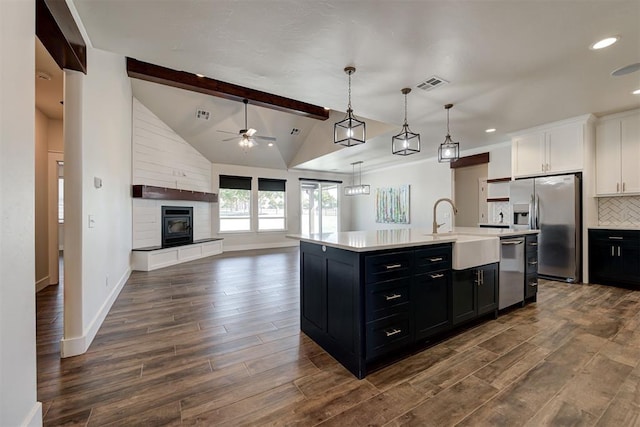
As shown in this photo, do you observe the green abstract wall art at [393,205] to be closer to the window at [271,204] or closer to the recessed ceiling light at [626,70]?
the window at [271,204]

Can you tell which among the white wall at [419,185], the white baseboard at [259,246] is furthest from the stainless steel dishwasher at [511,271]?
the white baseboard at [259,246]

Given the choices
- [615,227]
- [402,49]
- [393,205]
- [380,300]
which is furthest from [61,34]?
[393,205]

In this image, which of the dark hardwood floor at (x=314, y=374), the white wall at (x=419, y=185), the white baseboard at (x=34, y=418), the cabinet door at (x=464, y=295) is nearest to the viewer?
the white baseboard at (x=34, y=418)

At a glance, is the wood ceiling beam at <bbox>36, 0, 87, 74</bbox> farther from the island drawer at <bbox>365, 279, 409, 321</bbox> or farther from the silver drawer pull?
the silver drawer pull

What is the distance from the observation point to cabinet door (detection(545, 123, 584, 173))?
437 cm

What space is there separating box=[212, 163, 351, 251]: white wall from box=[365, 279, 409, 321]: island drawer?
643 centimetres

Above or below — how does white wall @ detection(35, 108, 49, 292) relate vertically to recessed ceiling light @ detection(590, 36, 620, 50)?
below

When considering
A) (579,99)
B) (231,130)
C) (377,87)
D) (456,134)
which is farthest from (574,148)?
(231,130)

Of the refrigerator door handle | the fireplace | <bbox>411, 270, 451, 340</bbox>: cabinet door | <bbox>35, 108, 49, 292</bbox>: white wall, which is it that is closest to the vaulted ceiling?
the refrigerator door handle

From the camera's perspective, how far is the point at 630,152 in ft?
13.5

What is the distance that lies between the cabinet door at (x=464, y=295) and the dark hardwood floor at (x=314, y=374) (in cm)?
20

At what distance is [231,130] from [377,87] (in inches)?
181

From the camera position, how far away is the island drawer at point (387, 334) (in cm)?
198

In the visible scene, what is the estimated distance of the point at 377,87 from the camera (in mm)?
3359
